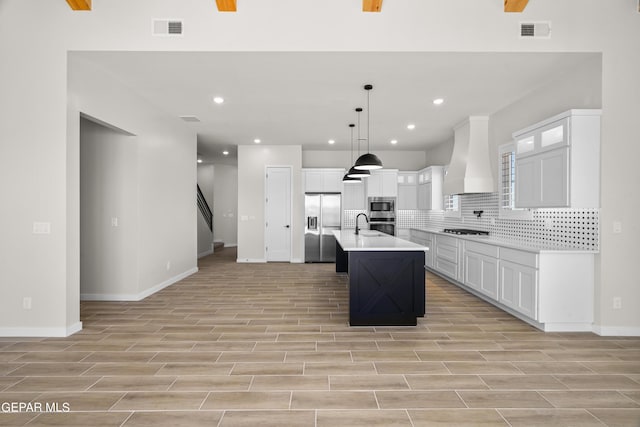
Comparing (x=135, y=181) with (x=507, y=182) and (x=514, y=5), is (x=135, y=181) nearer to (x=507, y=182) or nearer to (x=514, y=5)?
(x=514, y=5)

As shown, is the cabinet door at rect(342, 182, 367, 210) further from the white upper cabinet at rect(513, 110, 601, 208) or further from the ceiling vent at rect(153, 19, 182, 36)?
the ceiling vent at rect(153, 19, 182, 36)

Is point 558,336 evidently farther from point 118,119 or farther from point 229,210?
point 229,210

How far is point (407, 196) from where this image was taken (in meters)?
8.66

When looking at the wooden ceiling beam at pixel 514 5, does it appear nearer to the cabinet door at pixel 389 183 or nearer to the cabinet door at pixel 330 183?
the cabinet door at pixel 389 183

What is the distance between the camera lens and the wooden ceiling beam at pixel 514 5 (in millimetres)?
3447

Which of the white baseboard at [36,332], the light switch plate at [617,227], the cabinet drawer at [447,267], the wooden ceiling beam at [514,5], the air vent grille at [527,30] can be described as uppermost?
the wooden ceiling beam at [514,5]

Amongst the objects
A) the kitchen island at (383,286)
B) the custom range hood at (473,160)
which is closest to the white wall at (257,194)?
the custom range hood at (473,160)

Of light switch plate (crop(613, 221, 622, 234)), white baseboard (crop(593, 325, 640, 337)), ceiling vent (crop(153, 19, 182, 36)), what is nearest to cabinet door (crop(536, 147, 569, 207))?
light switch plate (crop(613, 221, 622, 234))

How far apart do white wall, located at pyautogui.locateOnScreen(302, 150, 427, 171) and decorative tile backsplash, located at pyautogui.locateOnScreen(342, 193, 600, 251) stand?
1905mm

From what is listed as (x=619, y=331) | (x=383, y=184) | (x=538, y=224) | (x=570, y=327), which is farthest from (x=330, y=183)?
(x=619, y=331)

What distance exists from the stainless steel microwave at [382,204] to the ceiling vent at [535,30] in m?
5.24

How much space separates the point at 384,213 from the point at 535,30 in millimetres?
5397

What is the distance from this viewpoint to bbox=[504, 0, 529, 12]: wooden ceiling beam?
11.3ft

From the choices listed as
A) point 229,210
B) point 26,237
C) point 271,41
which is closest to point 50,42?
point 26,237
